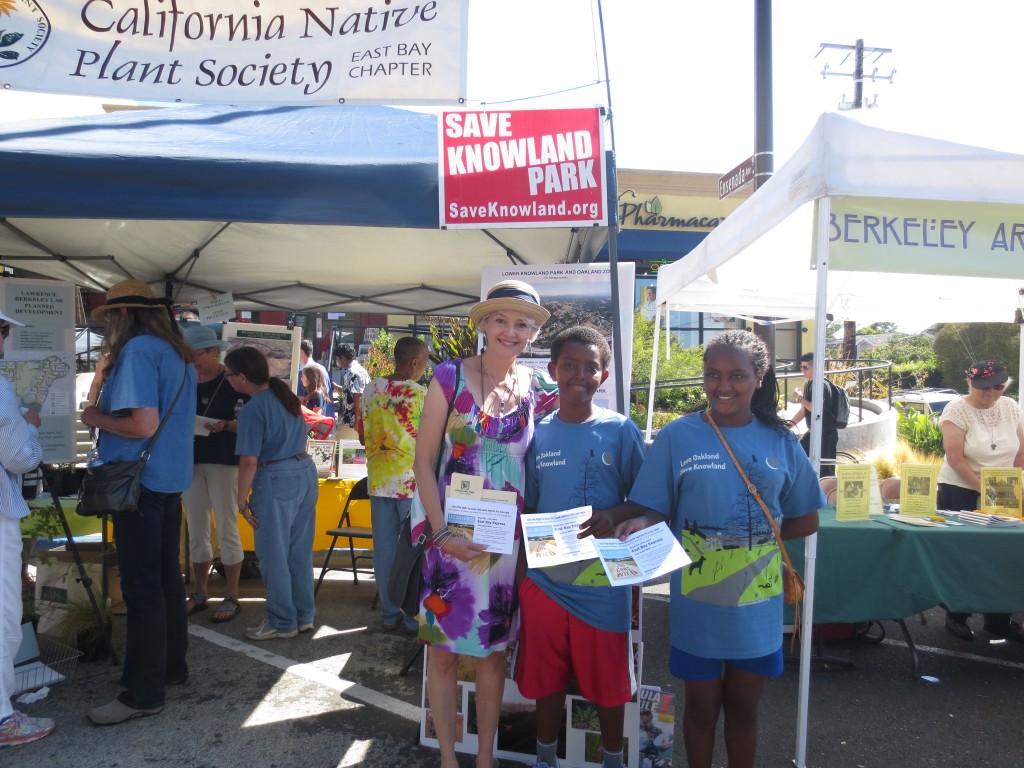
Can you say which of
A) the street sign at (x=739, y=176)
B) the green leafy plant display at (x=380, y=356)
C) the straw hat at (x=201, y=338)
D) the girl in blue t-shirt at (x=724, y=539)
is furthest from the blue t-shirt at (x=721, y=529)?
the green leafy plant display at (x=380, y=356)

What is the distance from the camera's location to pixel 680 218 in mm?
17594

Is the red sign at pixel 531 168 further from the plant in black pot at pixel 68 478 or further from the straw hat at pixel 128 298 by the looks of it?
the plant in black pot at pixel 68 478

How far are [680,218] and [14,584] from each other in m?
16.5

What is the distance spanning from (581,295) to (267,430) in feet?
6.34

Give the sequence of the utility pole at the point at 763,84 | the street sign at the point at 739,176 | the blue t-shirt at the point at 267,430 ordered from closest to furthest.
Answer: the blue t-shirt at the point at 267,430
the street sign at the point at 739,176
the utility pole at the point at 763,84

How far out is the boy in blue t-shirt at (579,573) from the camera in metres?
2.47

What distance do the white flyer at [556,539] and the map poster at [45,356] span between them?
337 centimetres

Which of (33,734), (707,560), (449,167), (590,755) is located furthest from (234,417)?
(707,560)

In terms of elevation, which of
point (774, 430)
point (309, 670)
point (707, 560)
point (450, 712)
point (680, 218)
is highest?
point (680, 218)

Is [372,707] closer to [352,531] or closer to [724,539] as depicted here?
[352,531]

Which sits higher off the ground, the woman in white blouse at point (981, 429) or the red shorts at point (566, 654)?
the woman in white blouse at point (981, 429)

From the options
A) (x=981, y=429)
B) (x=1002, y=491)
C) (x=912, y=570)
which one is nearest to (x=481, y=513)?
(x=912, y=570)

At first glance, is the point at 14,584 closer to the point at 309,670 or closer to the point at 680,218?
the point at 309,670

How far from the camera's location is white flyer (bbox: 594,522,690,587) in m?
2.08
